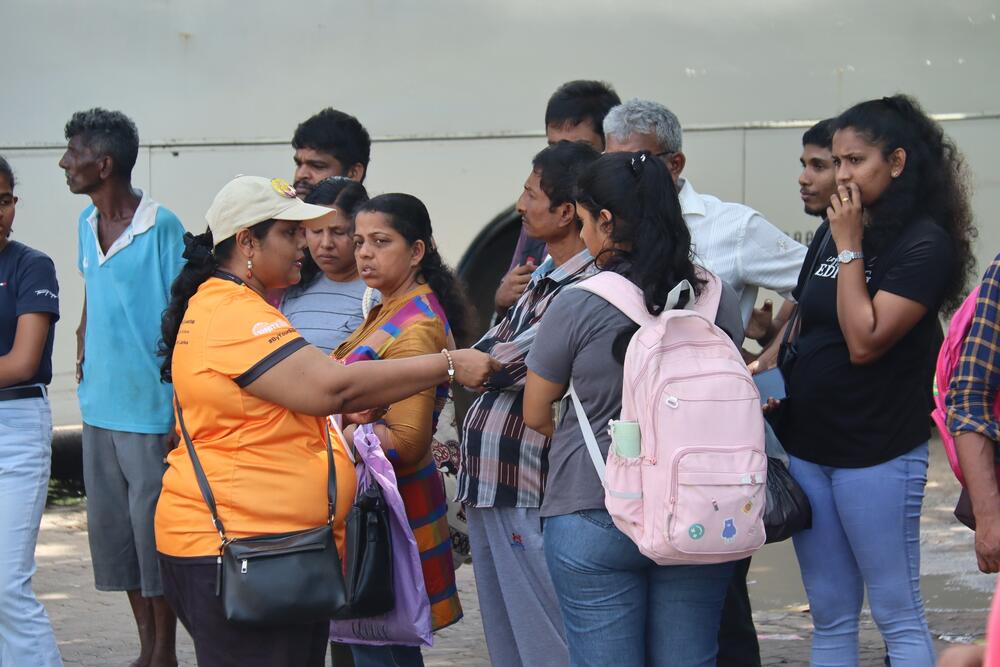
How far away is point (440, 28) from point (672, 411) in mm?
5876

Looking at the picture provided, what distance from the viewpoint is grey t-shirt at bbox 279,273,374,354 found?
473 cm

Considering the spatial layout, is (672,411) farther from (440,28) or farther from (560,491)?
(440,28)

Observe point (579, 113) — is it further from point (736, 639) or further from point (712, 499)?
point (712, 499)

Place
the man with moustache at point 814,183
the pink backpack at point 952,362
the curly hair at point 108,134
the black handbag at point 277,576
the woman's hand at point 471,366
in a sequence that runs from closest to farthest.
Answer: the black handbag at point 277,576
the pink backpack at point 952,362
the woman's hand at point 471,366
the man with moustache at point 814,183
the curly hair at point 108,134

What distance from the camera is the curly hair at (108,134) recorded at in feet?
18.0

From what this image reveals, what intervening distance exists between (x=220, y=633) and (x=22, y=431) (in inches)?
64.4

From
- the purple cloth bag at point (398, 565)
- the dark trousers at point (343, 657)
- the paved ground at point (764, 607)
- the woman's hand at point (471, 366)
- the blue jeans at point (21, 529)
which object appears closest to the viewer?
the woman's hand at point (471, 366)

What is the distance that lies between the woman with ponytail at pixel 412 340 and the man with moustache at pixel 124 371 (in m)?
1.32

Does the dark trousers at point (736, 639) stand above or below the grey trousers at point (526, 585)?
below

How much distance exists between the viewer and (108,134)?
18.0ft

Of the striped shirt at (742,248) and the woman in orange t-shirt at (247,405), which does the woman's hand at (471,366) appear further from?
the striped shirt at (742,248)

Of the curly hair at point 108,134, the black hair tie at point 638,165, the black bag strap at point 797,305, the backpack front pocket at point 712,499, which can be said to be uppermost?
the curly hair at point 108,134

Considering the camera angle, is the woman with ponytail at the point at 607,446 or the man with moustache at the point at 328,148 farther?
the man with moustache at the point at 328,148

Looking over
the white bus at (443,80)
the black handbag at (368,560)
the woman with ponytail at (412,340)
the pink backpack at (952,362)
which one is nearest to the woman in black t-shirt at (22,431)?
the woman with ponytail at (412,340)
